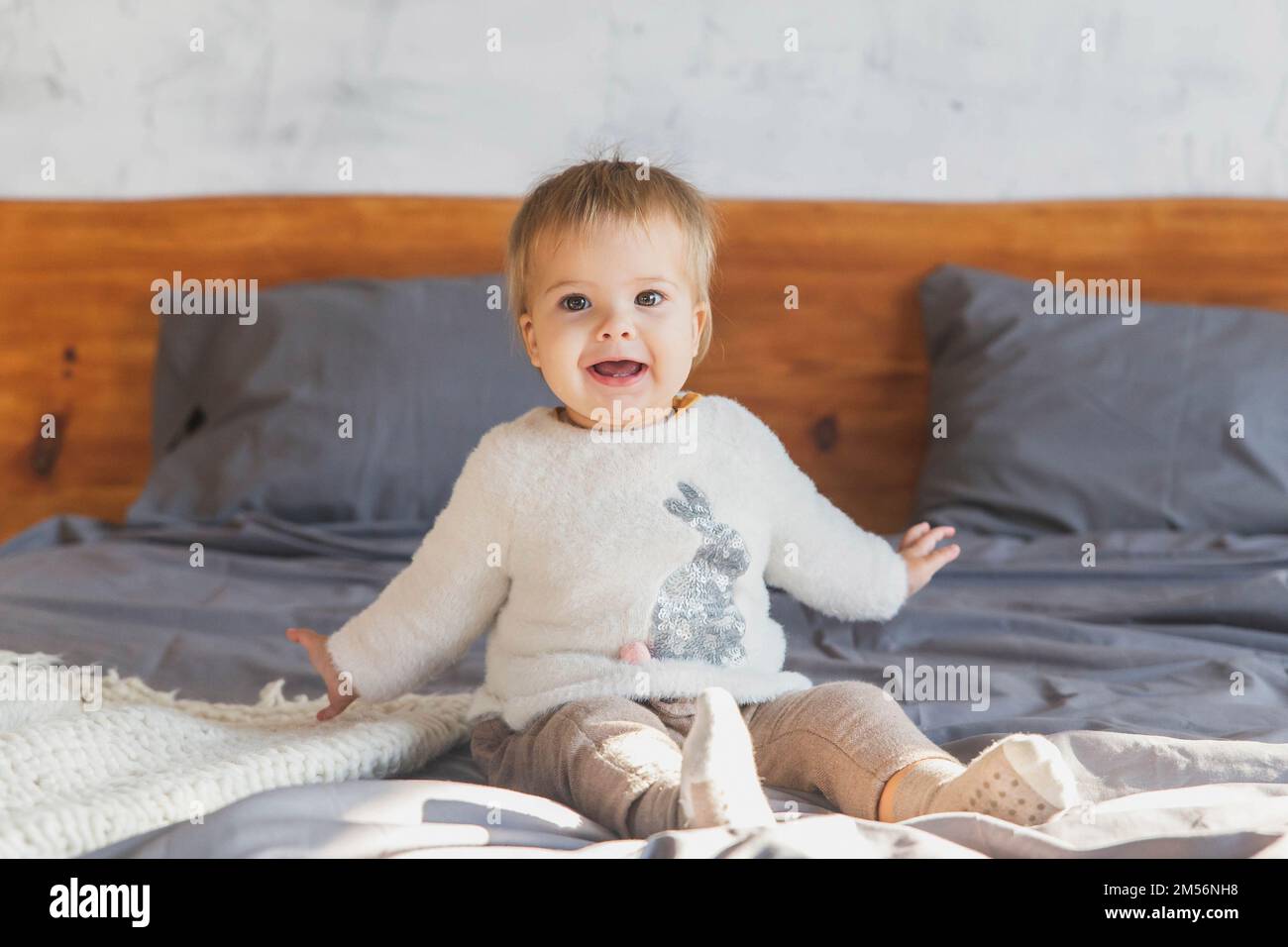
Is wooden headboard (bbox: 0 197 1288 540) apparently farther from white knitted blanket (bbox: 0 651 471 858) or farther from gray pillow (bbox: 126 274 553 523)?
white knitted blanket (bbox: 0 651 471 858)

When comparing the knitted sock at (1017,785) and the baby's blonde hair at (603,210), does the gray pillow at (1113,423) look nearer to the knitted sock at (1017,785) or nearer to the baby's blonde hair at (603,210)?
the baby's blonde hair at (603,210)

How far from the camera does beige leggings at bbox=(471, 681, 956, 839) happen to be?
0.98 meters

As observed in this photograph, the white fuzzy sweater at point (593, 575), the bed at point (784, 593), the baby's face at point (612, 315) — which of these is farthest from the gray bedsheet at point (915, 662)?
the baby's face at point (612, 315)

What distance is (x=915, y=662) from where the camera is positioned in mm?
1459

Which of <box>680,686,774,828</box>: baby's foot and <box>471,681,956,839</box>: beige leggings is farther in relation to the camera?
<box>471,681,956,839</box>: beige leggings

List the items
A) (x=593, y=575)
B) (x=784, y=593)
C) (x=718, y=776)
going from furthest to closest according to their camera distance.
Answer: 1. (x=784, y=593)
2. (x=593, y=575)
3. (x=718, y=776)

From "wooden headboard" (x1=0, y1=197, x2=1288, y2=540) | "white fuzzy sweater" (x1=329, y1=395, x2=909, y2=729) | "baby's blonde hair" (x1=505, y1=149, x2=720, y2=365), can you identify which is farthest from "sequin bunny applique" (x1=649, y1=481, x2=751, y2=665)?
"wooden headboard" (x1=0, y1=197, x2=1288, y2=540)

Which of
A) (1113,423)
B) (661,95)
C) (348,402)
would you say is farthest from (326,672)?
(661,95)

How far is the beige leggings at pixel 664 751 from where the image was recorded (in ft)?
3.22

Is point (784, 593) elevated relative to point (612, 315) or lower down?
lower down

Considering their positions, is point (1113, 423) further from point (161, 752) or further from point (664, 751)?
point (161, 752)

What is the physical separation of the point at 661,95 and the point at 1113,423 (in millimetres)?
911

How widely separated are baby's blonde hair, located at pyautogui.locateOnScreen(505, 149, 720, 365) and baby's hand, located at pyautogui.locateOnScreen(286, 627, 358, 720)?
342 millimetres
